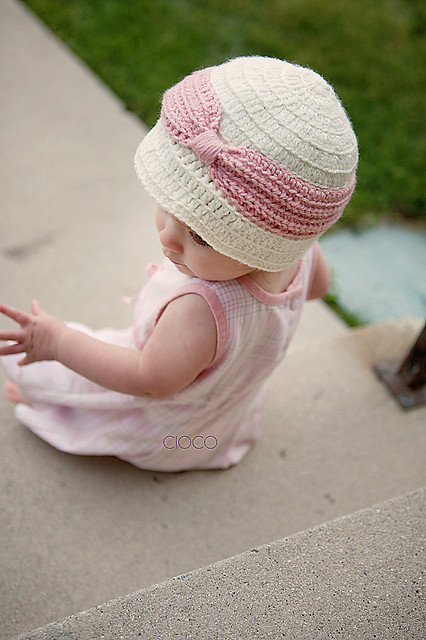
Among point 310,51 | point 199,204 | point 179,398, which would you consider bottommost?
point 179,398

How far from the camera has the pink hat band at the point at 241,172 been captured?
106cm

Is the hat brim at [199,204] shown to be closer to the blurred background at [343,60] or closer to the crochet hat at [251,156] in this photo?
the crochet hat at [251,156]

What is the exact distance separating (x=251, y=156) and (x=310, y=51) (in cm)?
262

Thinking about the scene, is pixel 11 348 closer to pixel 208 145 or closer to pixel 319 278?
pixel 208 145

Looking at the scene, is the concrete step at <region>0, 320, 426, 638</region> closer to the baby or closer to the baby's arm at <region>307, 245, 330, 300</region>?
the baby

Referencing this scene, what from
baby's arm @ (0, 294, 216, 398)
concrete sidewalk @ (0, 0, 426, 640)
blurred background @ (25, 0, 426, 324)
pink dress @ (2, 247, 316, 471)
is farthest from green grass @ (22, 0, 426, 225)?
baby's arm @ (0, 294, 216, 398)

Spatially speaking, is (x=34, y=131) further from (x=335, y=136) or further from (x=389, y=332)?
(x=335, y=136)

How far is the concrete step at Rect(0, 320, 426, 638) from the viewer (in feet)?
4.81

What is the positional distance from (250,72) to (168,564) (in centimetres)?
112

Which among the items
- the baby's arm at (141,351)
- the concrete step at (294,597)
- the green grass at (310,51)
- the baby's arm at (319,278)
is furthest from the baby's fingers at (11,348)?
the green grass at (310,51)

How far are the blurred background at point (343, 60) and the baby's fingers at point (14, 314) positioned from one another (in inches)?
56.2

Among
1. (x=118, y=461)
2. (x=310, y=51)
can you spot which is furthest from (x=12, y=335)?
(x=310, y=51)

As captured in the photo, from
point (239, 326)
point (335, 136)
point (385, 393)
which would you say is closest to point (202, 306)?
point (239, 326)

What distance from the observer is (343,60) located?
338cm
